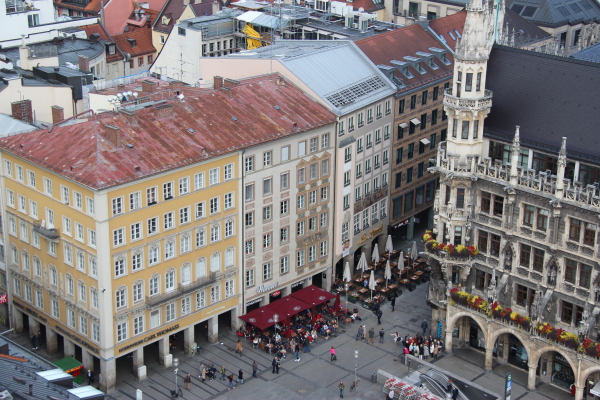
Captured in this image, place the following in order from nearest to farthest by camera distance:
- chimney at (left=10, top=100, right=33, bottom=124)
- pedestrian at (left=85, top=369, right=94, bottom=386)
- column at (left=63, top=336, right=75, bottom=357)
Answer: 1. pedestrian at (left=85, top=369, right=94, bottom=386)
2. column at (left=63, top=336, right=75, bottom=357)
3. chimney at (left=10, top=100, right=33, bottom=124)

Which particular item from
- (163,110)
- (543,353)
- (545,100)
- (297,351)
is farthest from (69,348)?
(545,100)

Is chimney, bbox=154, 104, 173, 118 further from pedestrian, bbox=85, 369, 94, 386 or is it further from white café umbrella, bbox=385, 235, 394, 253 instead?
white café umbrella, bbox=385, 235, 394, 253

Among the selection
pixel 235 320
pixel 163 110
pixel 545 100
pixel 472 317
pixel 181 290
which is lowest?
pixel 235 320

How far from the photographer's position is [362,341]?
121m

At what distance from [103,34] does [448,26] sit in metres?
65.5

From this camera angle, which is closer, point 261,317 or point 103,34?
point 261,317

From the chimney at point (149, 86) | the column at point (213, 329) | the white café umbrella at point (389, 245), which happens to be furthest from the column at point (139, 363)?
the white café umbrella at point (389, 245)

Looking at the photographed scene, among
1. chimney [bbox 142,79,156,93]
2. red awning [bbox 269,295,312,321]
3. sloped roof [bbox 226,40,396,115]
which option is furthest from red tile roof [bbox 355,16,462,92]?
red awning [bbox 269,295,312,321]

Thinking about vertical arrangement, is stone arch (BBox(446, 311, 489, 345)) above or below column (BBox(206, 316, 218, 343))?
above

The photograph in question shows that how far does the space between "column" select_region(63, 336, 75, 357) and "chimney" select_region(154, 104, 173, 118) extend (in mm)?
25137

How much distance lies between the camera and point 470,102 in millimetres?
110438

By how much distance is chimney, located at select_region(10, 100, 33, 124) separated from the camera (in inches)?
4788

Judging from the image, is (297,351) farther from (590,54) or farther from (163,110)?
(590,54)

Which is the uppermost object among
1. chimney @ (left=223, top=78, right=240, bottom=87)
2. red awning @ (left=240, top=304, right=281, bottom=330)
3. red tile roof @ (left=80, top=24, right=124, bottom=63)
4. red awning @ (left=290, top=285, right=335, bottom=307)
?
chimney @ (left=223, top=78, right=240, bottom=87)
